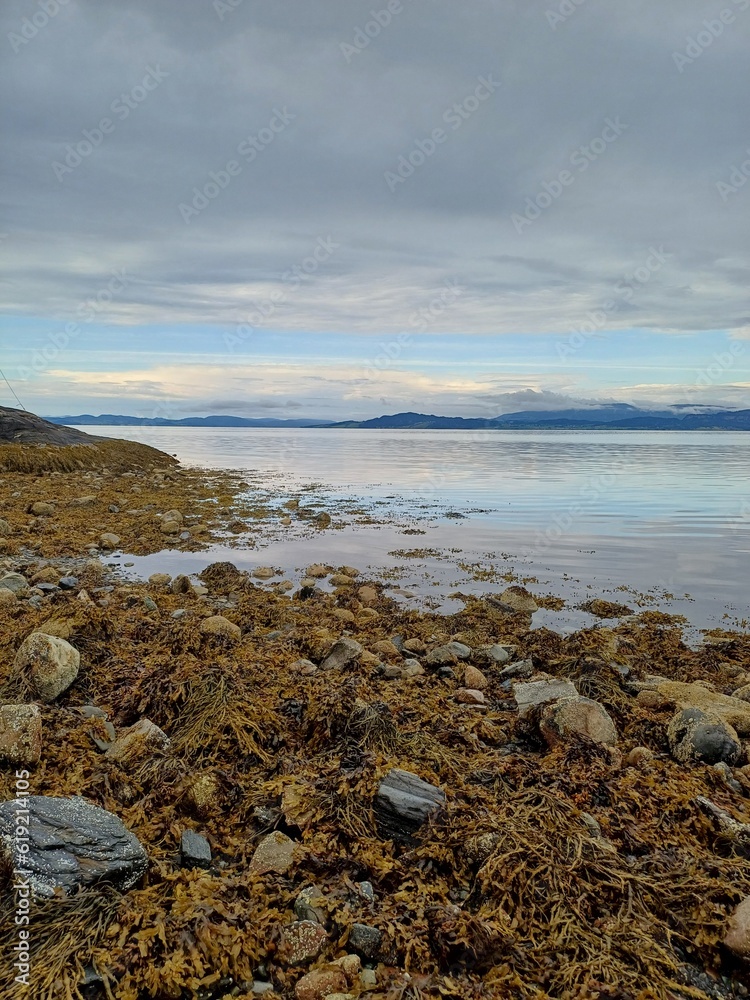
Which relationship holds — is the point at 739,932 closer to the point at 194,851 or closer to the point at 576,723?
the point at 576,723

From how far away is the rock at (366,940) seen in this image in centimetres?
270

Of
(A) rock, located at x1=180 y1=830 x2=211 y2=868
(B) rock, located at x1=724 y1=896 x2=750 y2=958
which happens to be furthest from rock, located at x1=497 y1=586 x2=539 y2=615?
(A) rock, located at x1=180 y1=830 x2=211 y2=868

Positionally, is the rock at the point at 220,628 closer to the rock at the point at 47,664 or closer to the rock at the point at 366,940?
the rock at the point at 47,664

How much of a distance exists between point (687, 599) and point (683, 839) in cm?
770

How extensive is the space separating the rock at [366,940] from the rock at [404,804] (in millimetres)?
748

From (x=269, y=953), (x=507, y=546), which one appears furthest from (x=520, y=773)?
(x=507, y=546)

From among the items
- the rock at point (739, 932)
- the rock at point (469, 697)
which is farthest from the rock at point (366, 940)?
the rock at point (469, 697)

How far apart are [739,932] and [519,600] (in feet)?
23.2

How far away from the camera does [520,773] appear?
402 cm

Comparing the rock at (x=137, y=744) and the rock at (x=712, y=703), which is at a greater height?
the rock at (x=137, y=744)

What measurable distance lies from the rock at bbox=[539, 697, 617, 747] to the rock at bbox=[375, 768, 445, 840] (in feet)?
4.04

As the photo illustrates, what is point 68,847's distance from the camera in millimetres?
2947

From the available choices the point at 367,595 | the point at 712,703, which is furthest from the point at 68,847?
the point at 367,595

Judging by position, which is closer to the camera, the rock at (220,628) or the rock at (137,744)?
the rock at (137,744)
